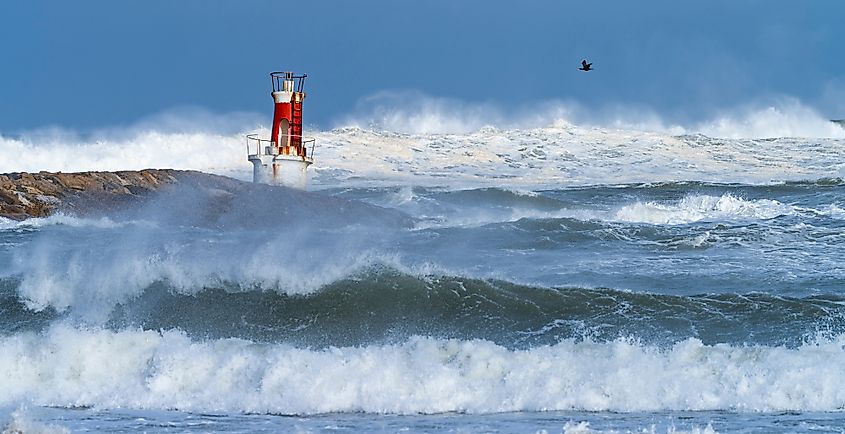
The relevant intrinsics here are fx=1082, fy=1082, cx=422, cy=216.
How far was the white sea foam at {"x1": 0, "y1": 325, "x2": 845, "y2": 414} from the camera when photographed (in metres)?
7.62

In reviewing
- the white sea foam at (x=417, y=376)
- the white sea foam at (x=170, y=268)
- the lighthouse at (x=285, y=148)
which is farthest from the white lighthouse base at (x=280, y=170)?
the white sea foam at (x=417, y=376)

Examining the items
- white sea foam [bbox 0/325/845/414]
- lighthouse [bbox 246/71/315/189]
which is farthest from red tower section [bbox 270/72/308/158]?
white sea foam [bbox 0/325/845/414]

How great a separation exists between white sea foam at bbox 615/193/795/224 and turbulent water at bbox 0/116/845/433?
10 centimetres

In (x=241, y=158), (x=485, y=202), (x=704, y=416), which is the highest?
(x=241, y=158)

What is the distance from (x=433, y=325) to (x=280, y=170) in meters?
13.1

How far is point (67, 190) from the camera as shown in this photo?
21.2 metres

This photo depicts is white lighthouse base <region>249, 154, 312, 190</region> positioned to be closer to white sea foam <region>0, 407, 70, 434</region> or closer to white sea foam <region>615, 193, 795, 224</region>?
white sea foam <region>615, 193, 795, 224</region>

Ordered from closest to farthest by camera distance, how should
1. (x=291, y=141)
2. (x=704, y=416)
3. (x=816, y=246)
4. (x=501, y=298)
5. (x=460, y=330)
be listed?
1. (x=704, y=416)
2. (x=460, y=330)
3. (x=501, y=298)
4. (x=816, y=246)
5. (x=291, y=141)

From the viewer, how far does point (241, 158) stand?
37.0m

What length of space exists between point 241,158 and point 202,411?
29995 mm

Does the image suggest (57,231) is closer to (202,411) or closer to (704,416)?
(202,411)

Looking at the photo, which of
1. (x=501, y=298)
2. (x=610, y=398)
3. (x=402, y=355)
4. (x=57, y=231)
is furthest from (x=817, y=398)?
(x=57, y=231)

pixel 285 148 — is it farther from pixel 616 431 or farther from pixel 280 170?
pixel 616 431

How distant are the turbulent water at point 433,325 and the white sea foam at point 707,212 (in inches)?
3.9
